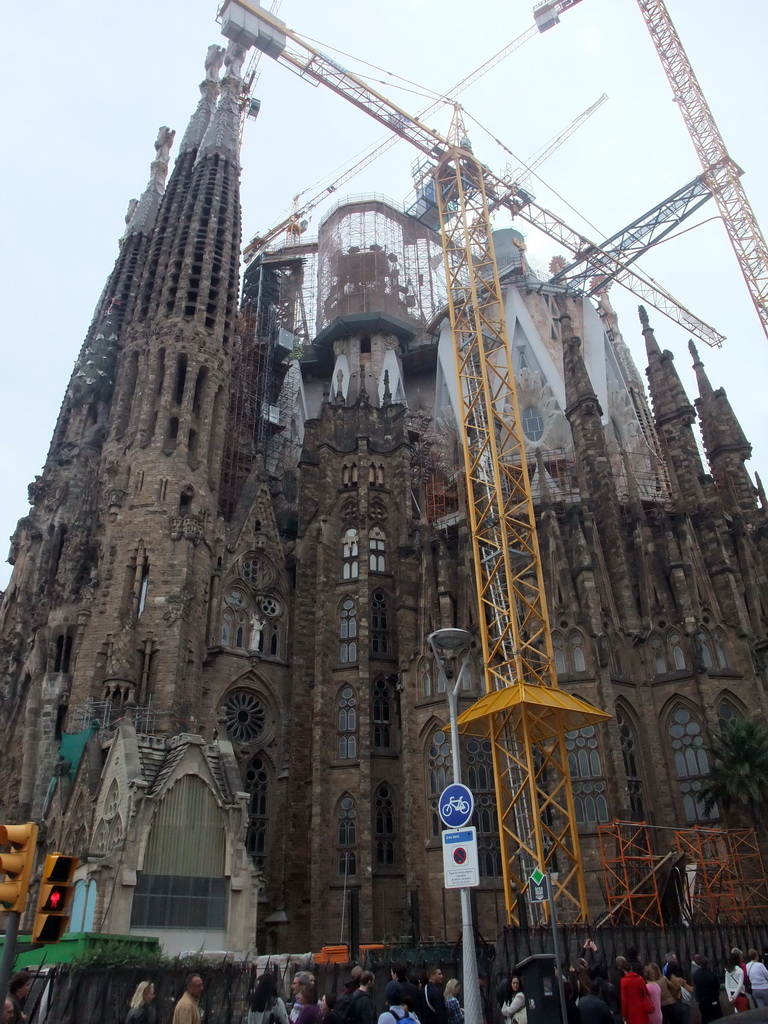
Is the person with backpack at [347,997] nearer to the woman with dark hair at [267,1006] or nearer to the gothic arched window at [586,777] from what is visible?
the woman with dark hair at [267,1006]

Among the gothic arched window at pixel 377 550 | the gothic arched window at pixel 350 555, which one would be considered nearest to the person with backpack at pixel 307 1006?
the gothic arched window at pixel 350 555

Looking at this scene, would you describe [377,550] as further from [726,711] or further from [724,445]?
[724,445]

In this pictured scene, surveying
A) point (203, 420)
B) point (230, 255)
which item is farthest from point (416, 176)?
point (203, 420)

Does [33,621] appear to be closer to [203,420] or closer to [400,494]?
[203,420]

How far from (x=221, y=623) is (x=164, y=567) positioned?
138 inches

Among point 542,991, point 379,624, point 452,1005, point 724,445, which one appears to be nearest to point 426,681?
point 379,624

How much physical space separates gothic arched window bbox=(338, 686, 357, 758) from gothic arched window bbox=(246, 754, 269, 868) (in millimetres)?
3548

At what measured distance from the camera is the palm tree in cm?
2869

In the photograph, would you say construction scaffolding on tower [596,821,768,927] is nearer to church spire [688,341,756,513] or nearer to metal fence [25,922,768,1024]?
metal fence [25,922,768,1024]

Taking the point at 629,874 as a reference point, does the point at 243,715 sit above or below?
above

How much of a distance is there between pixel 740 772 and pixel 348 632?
54.1 ft

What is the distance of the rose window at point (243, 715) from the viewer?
36.0m

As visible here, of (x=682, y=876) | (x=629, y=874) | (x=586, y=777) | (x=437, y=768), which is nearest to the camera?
(x=682, y=876)

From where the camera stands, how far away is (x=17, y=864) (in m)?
7.89
